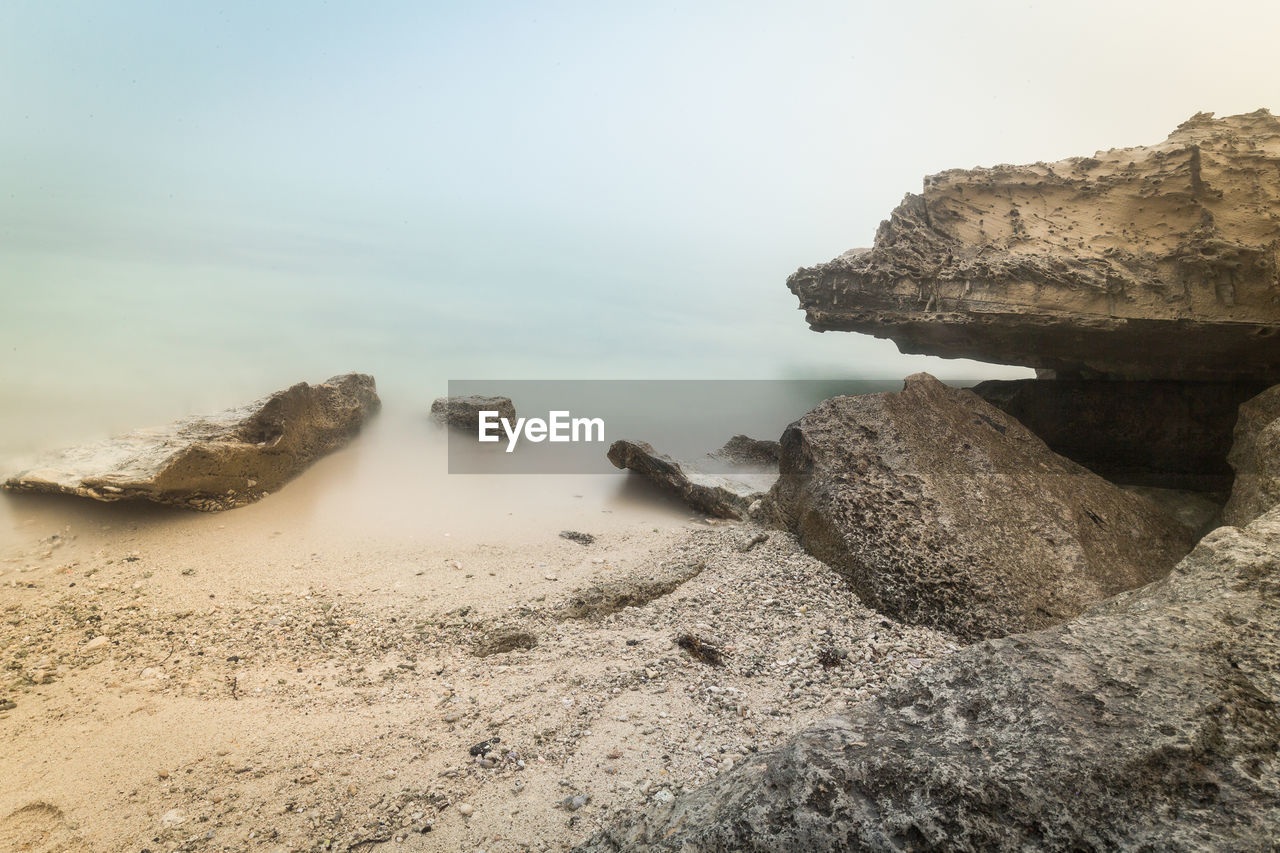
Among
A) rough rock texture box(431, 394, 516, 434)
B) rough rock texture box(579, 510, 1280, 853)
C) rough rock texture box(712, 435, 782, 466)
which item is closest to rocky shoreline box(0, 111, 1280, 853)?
rough rock texture box(579, 510, 1280, 853)

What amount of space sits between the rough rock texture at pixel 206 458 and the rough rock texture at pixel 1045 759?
5259mm

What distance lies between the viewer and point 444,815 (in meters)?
2.13

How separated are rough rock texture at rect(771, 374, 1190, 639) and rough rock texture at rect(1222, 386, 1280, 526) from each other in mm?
576

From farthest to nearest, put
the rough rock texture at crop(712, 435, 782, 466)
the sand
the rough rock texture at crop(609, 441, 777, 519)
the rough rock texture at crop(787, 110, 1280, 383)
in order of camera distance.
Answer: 1. the rough rock texture at crop(712, 435, 782, 466)
2. the rough rock texture at crop(609, 441, 777, 519)
3. the rough rock texture at crop(787, 110, 1280, 383)
4. the sand

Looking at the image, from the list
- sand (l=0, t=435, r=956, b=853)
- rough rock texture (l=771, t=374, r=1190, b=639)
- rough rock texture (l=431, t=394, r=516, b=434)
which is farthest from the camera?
rough rock texture (l=431, t=394, r=516, b=434)

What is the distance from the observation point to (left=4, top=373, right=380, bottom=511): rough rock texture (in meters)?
5.06

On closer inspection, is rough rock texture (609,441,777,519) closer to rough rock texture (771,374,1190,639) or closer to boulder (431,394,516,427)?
rough rock texture (771,374,1190,639)

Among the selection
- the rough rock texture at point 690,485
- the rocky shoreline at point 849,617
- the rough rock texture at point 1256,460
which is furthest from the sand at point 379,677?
the rough rock texture at point 1256,460

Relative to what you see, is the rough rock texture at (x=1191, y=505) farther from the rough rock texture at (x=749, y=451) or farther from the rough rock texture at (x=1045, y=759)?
the rough rock texture at (x=749, y=451)

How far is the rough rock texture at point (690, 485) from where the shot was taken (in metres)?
6.92

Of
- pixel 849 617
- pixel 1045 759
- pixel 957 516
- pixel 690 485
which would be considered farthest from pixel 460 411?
pixel 1045 759

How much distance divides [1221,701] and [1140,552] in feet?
10.9

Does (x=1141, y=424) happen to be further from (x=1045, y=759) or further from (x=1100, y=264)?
(x=1045, y=759)

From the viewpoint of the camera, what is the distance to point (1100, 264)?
16.1ft
